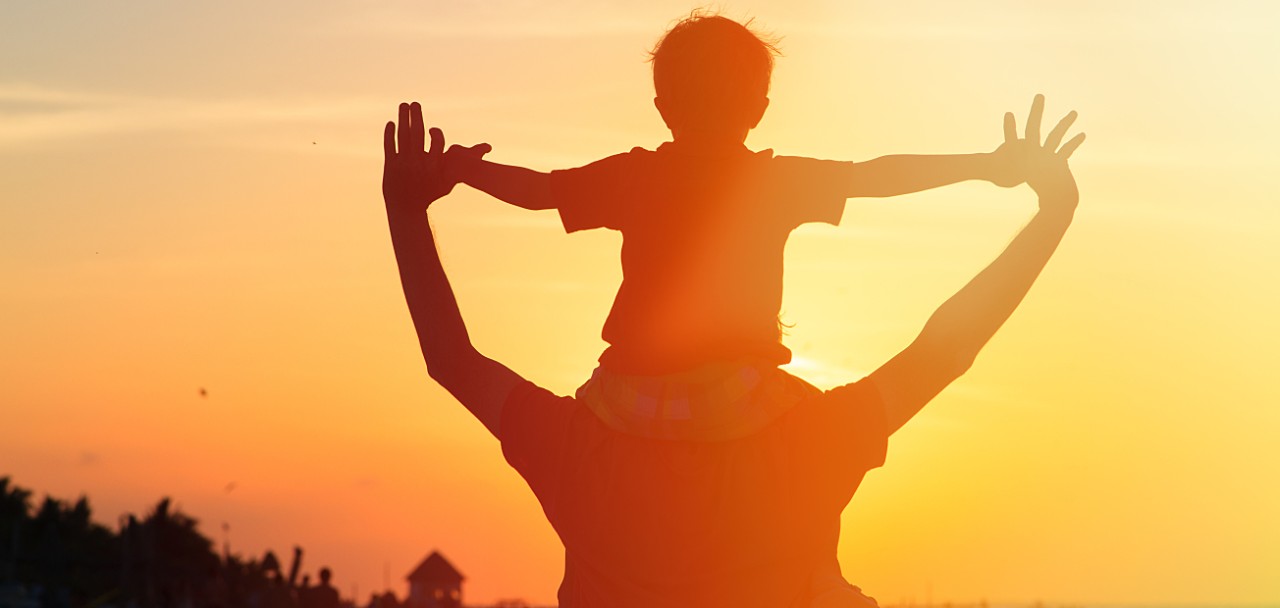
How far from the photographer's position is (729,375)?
246 inches

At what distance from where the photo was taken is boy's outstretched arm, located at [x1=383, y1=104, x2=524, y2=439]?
6.50 metres

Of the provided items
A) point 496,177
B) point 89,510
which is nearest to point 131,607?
point 89,510

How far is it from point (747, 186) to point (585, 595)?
1.48m

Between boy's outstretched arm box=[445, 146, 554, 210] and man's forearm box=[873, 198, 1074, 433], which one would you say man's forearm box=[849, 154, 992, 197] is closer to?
man's forearm box=[873, 198, 1074, 433]

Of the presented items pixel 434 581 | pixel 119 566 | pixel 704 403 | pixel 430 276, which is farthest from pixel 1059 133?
pixel 434 581

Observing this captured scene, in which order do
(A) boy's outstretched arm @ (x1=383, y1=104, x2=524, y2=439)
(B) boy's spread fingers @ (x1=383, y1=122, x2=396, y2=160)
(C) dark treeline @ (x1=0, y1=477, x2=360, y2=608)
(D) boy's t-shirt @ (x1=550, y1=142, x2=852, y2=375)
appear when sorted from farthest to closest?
(C) dark treeline @ (x1=0, y1=477, x2=360, y2=608), (B) boy's spread fingers @ (x1=383, y1=122, x2=396, y2=160), (A) boy's outstretched arm @ (x1=383, y1=104, x2=524, y2=439), (D) boy's t-shirt @ (x1=550, y1=142, x2=852, y2=375)

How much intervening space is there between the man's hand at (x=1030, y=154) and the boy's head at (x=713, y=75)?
0.83m

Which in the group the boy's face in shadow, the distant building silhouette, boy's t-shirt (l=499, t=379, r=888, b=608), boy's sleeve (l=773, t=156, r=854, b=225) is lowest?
boy's t-shirt (l=499, t=379, r=888, b=608)

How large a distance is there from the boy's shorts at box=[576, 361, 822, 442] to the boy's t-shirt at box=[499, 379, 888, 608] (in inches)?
1.4

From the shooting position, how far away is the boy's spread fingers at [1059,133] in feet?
21.9

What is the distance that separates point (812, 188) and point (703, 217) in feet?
1.27

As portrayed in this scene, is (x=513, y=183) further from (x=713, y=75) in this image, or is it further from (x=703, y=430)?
(x=703, y=430)

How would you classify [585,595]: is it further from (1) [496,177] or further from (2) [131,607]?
(2) [131,607]

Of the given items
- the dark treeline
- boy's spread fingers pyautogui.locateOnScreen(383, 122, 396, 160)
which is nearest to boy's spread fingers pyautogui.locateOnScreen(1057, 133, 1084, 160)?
boy's spread fingers pyautogui.locateOnScreen(383, 122, 396, 160)
